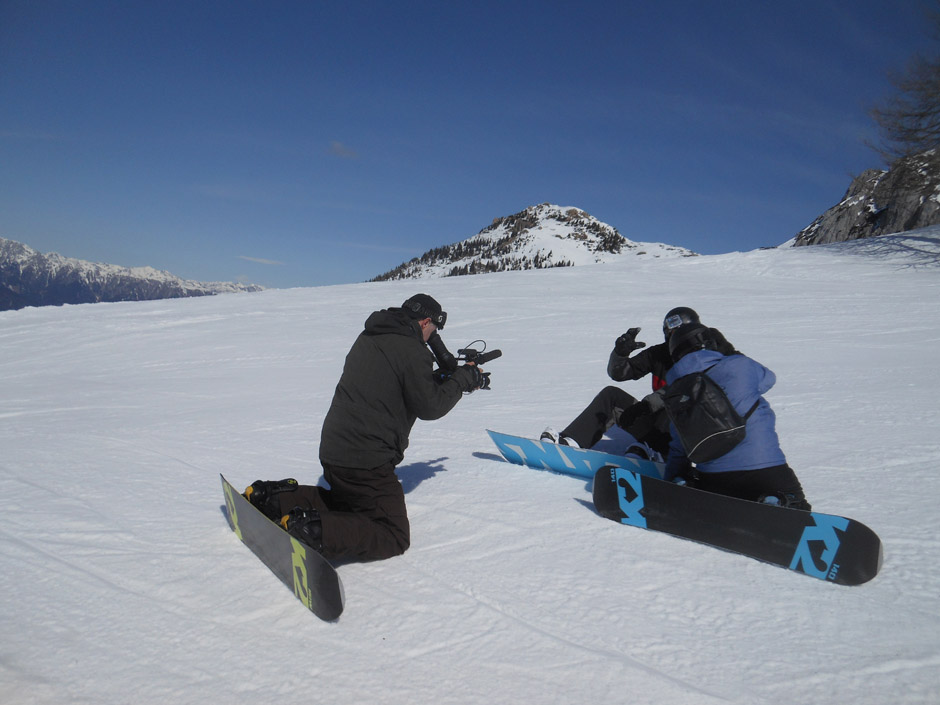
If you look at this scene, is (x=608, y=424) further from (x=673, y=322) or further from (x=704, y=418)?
(x=704, y=418)

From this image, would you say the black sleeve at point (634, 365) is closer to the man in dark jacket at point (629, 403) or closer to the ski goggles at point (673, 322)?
the man in dark jacket at point (629, 403)

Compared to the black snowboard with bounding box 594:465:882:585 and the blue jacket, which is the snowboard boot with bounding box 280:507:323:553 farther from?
the blue jacket

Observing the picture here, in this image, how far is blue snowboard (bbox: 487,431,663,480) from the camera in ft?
13.5

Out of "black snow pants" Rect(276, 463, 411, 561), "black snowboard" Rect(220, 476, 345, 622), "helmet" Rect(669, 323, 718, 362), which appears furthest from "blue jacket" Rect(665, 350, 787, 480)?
"black snowboard" Rect(220, 476, 345, 622)

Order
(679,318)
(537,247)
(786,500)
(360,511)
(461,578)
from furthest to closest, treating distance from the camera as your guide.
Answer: (537,247) < (679,318) < (360,511) < (786,500) < (461,578)

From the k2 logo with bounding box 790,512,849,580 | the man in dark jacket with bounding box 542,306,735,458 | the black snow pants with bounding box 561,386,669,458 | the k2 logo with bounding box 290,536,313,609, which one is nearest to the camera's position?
the k2 logo with bounding box 290,536,313,609

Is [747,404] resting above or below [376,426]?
above

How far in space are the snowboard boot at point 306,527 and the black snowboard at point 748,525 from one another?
5.70 feet

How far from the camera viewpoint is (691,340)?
3.42 metres

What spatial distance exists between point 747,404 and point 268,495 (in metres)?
2.85

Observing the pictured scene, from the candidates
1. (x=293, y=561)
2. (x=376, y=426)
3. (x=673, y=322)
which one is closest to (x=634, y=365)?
(x=673, y=322)

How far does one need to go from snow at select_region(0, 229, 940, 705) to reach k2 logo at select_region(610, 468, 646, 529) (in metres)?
0.09

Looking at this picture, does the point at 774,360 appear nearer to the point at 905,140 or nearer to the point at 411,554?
the point at 411,554

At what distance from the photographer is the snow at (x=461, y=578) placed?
2156 mm
